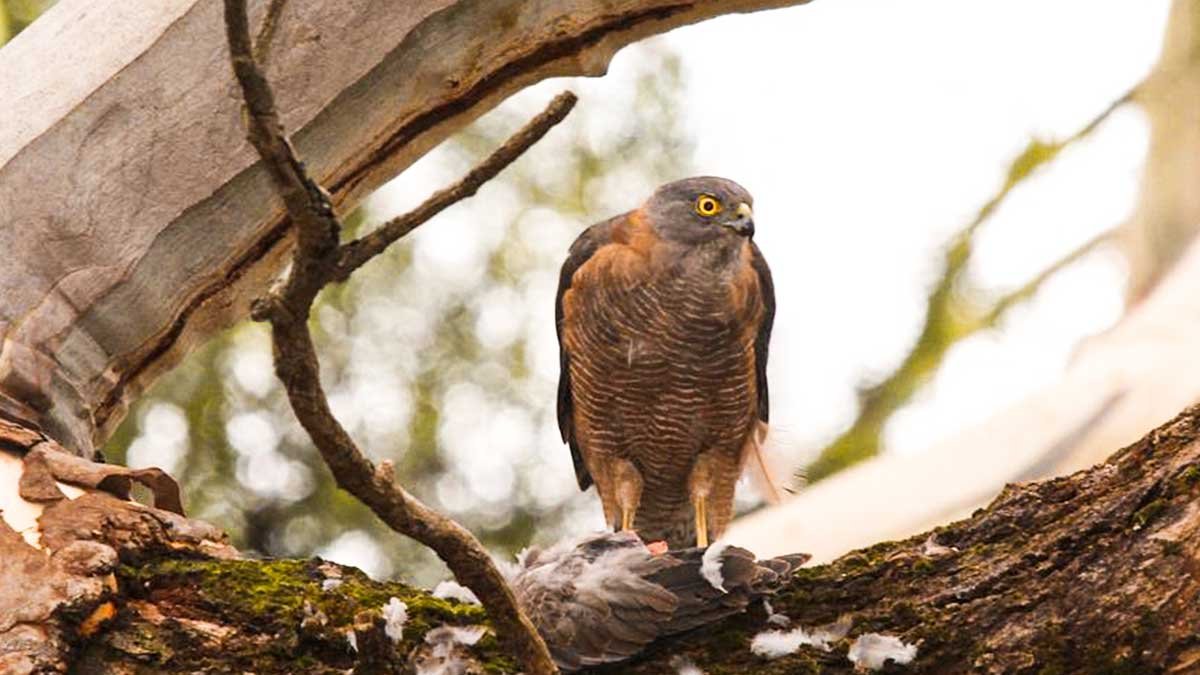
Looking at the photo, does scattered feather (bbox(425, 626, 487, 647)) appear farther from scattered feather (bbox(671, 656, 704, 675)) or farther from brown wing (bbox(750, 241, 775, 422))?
brown wing (bbox(750, 241, 775, 422))

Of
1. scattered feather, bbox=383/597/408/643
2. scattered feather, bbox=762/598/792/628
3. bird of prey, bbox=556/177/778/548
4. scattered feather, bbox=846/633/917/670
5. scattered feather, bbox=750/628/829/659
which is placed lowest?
scattered feather, bbox=846/633/917/670

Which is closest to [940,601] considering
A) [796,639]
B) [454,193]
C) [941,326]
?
[796,639]

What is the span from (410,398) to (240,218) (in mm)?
4441

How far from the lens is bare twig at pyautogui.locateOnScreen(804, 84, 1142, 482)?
28.9 ft

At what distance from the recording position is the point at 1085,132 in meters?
8.83

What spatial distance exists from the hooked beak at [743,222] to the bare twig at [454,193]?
102 inches

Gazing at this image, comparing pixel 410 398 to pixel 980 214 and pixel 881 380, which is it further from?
pixel 980 214

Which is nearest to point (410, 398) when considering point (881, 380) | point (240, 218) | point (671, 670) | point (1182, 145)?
point (881, 380)

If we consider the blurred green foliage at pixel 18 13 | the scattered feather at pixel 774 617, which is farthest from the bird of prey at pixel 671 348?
the blurred green foliage at pixel 18 13

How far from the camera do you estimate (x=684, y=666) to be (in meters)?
3.11

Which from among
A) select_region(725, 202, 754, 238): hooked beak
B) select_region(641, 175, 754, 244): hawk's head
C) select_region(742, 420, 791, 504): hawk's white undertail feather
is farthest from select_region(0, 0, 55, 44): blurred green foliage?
select_region(742, 420, 791, 504): hawk's white undertail feather

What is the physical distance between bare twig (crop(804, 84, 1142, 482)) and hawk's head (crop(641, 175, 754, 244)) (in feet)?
12.3

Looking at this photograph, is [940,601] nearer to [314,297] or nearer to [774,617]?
[774,617]

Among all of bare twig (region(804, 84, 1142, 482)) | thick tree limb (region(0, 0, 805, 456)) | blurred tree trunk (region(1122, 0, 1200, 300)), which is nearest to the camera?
thick tree limb (region(0, 0, 805, 456))
